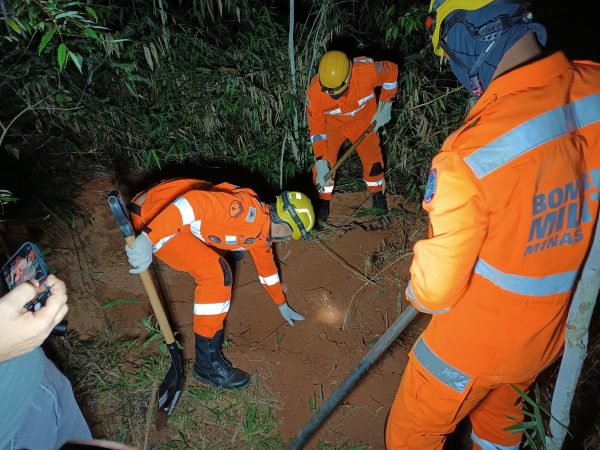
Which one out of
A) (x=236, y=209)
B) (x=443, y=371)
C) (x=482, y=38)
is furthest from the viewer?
(x=236, y=209)

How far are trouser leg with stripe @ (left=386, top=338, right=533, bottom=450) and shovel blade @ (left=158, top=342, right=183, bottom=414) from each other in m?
1.73

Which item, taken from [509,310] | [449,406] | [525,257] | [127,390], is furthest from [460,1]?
[127,390]

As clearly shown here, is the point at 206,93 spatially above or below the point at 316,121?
above

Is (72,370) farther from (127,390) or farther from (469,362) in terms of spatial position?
(469,362)

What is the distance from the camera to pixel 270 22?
16.6ft

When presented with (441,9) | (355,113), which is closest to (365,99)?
(355,113)

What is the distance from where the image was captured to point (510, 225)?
4.46 ft

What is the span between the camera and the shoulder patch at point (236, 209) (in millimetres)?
2980

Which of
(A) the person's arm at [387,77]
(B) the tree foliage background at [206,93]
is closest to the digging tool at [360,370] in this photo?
(A) the person's arm at [387,77]

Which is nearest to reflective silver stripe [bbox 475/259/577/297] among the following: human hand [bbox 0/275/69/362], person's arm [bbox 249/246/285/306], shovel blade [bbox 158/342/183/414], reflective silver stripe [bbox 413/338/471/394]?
reflective silver stripe [bbox 413/338/471/394]

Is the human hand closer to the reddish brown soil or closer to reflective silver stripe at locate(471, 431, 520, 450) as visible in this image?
reflective silver stripe at locate(471, 431, 520, 450)

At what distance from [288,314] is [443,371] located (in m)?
2.08

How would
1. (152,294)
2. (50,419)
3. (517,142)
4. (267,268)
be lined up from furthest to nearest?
1. (267,268)
2. (152,294)
3. (50,419)
4. (517,142)

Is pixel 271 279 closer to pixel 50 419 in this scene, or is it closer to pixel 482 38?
pixel 50 419
